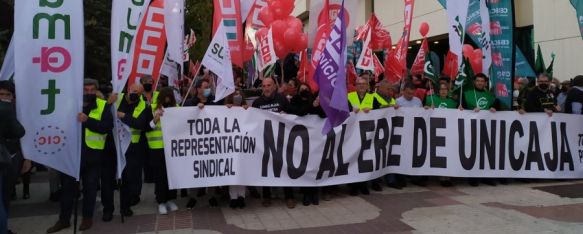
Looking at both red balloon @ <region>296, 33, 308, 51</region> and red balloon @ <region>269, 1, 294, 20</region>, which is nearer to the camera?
red balloon @ <region>296, 33, 308, 51</region>

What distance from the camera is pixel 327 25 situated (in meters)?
7.79

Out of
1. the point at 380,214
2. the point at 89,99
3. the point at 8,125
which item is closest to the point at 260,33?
the point at 89,99

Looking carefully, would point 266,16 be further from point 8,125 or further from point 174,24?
point 8,125

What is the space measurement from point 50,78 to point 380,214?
161 inches

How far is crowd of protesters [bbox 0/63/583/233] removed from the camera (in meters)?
6.17

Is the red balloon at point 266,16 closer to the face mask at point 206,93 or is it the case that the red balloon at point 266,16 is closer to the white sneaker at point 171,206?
the face mask at point 206,93

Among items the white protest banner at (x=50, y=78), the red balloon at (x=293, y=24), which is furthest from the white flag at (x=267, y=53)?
the white protest banner at (x=50, y=78)

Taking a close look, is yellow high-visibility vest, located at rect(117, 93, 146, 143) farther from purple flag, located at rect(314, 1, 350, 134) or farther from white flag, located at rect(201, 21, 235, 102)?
purple flag, located at rect(314, 1, 350, 134)

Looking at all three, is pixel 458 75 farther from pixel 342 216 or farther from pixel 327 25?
pixel 342 216

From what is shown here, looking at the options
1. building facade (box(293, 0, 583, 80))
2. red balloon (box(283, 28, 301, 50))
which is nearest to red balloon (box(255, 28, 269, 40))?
red balloon (box(283, 28, 301, 50))

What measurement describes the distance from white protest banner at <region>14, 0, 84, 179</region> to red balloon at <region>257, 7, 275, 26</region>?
6497 mm

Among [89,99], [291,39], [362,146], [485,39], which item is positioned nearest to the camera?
[89,99]

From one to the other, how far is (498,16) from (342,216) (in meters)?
4.92

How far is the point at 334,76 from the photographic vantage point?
21.9 ft
